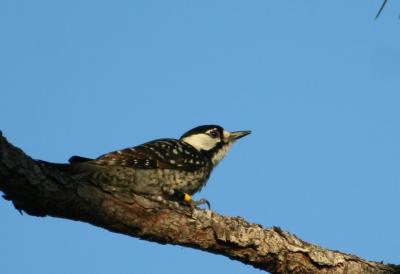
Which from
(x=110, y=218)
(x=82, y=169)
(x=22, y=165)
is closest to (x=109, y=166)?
(x=82, y=169)

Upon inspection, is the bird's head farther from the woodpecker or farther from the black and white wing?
the black and white wing

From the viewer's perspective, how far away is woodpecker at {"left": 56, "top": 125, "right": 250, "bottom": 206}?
5.79 m

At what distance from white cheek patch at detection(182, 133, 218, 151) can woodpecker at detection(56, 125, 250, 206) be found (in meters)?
0.11

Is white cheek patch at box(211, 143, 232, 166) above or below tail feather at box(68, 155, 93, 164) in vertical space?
above

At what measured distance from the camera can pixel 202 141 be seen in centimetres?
798

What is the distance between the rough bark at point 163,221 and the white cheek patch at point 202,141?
300 centimetres

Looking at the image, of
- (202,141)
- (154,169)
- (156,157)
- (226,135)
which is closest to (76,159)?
(154,169)

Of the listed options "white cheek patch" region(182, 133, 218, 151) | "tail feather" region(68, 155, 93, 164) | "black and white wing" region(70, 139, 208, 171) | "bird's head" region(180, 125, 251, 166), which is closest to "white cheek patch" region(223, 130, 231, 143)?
"bird's head" region(180, 125, 251, 166)

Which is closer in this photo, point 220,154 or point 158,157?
point 158,157

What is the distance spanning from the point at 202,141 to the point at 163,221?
3482mm

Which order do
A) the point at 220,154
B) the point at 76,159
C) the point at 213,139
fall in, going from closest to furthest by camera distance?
the point at 76,159 < the point at 220,154 < the point at 213,139

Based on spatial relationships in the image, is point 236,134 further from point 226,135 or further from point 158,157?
point 158,157

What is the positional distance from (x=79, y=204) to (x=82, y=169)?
4.30 ft

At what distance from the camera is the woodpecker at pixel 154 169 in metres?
5.79
